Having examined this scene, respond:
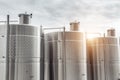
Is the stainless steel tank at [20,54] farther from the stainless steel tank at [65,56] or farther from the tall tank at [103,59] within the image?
the tall tank at [103,59]

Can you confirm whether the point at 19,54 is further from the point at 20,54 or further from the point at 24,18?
the point at 24,18

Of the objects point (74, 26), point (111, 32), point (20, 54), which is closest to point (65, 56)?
point (74, 26)

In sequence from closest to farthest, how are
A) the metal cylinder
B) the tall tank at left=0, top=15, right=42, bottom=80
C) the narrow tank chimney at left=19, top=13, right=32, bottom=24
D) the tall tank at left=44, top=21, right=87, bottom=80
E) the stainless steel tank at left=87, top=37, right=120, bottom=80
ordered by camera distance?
the tall tank at left=0, top=15, right=42, bottom=80
the narrow tank chimney at left=19, top=13, right=32, bottom=24
the tall tank at left=44, top=21, right=87, bottom=80
the stainless steel tank at left=87, top=37, right=120, bottom=80
the metal cylinder

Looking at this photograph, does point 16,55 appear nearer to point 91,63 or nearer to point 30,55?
point 30,55

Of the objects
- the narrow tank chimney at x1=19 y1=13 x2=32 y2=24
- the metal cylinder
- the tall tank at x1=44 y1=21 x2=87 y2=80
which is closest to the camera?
the narrow tank chimney at x1=19 y1=13 x2=32 y2=24

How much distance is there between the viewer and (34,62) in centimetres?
897

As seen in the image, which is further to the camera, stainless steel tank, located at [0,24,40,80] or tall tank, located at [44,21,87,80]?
tall tank, located at [44,21,87,80]

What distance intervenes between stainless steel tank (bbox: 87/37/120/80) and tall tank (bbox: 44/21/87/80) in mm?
1687

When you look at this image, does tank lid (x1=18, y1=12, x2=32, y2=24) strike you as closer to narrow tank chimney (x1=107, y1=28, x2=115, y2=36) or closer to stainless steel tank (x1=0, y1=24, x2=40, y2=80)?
stainless steel tank (x1=0, y1=24, x2=40, y2=80)

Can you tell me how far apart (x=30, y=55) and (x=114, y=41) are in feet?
18.5

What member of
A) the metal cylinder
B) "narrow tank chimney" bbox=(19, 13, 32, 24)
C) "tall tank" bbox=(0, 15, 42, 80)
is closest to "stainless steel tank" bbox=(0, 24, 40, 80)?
"tall tank" bbox=(0, 15, 42, 80)

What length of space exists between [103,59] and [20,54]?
17.4ft

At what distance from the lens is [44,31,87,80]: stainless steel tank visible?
9.87 m

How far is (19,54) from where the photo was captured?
8594mm
